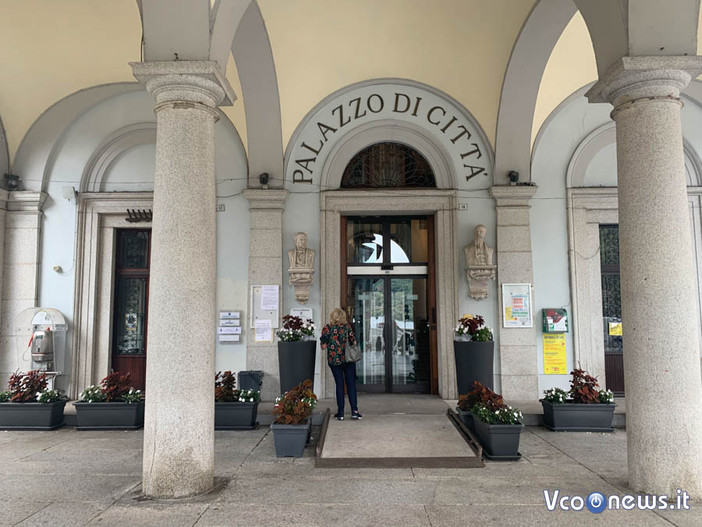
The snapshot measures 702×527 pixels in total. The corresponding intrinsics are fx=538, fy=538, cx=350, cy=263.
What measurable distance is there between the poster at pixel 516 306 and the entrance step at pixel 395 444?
105 inches

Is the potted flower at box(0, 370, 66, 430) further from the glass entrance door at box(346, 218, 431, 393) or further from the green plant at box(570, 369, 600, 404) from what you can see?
the green plant at box(570, 369, 600, 404)

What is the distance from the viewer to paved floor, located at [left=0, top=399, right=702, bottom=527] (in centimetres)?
432

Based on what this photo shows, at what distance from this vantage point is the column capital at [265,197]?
32.3ft

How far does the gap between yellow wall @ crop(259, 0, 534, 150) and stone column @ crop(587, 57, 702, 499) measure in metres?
4.28

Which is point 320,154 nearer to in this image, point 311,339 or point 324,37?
point 324,37

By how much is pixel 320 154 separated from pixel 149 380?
6278 mm

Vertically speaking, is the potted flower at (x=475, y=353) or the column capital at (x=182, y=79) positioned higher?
the column capital at (x=182, y=79)

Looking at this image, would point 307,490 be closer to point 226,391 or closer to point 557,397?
point 226,391

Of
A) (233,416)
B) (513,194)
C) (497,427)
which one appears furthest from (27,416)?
(513,194)

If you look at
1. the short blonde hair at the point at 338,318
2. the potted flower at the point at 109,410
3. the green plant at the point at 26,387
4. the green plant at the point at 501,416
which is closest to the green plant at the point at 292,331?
the short blonde hair at the point at 338,318

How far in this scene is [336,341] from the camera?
757 centimetres

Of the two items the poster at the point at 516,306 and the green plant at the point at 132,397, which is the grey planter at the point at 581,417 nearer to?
the poster at the point at 516,306

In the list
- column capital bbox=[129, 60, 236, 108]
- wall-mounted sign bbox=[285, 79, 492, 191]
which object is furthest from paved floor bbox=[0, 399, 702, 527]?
wall-mounted sign bbox=[285, 79, 492, 191]

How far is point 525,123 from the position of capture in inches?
383
